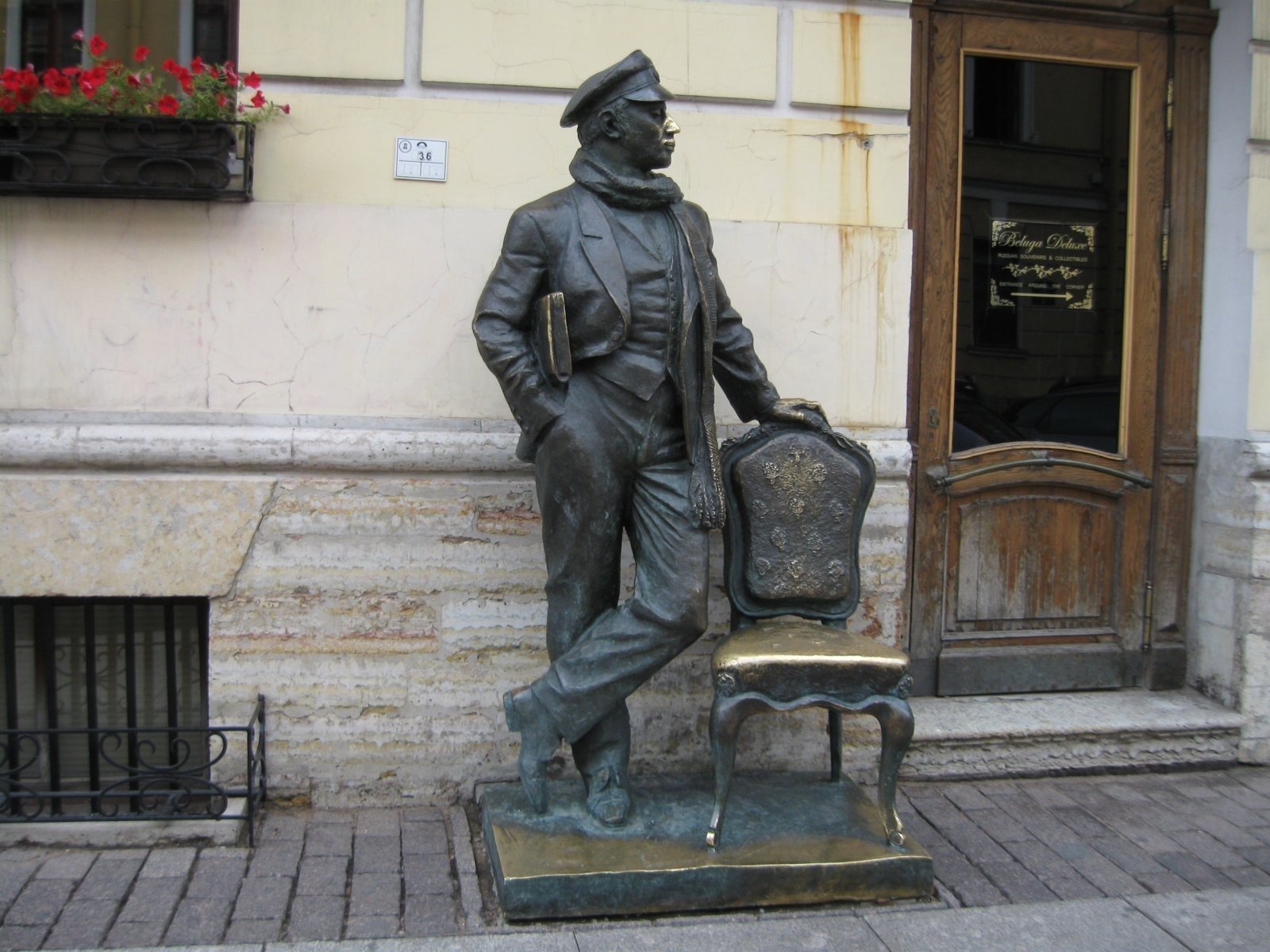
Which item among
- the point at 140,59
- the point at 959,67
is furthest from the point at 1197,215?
the point at 140,59

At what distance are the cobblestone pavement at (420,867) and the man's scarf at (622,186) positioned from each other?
2.03 meters

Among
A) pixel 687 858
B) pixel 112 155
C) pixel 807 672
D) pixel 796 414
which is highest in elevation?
pixel 112 155

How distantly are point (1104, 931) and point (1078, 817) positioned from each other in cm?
91

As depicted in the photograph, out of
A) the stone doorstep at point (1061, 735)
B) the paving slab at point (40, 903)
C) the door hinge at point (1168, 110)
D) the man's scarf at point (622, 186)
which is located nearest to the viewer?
the paving slab at point (40, 903)

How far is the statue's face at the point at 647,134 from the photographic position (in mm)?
3631

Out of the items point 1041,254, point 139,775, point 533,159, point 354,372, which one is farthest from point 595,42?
point 139,775

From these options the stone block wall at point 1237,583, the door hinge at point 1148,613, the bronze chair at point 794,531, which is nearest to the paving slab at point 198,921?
the bronze chair at point 794,531

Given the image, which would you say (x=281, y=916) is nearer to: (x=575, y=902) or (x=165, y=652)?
(x=575, y=902)

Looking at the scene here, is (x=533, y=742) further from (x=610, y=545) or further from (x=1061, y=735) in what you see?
(x=1061, y=735)

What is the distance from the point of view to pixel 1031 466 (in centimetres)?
512

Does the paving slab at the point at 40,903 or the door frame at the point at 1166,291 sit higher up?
the door frame at the point at 1166,291

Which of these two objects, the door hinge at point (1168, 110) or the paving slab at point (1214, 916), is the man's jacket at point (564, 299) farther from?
the door hinge at point (1168, 110)

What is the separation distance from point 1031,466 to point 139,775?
3.50 m

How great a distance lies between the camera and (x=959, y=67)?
16.4ft
